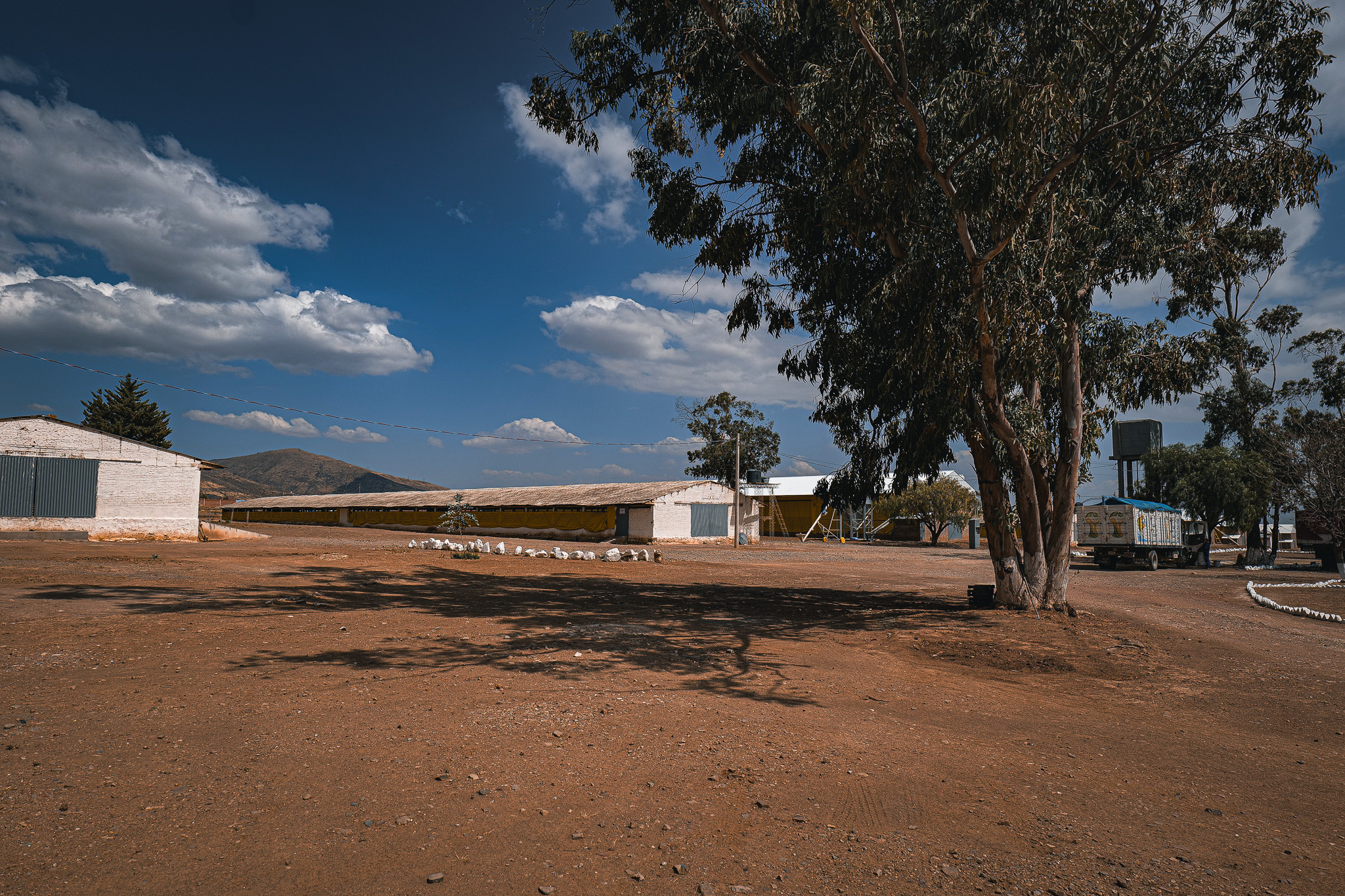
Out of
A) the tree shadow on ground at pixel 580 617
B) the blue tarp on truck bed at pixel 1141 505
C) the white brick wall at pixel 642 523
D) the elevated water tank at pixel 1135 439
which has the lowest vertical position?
the tree shadow on ground at pixel 580 617

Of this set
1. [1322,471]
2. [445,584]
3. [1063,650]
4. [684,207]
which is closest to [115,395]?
[445,584]

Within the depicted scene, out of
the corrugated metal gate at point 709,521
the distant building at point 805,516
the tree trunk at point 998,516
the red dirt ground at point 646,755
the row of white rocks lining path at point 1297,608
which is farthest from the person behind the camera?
the distant building at point 805,516

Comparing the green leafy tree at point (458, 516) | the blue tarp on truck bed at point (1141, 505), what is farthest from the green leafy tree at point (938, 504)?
the green leafy tree at point (458, 516)

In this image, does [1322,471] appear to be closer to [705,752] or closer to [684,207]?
[684,207]

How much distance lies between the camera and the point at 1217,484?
34.8m

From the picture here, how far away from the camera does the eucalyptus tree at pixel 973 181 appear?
9.56 m

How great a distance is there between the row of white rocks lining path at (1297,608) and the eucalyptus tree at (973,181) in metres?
6.07

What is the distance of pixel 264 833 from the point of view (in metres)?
3.65

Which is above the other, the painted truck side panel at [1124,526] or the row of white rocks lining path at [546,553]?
the painted truck side panel at [1124,526]

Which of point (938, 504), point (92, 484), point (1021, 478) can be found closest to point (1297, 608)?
point (1021, 478)

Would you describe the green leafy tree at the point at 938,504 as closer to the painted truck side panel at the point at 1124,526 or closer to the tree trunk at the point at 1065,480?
the painted truck side panel at the point at 1124,526

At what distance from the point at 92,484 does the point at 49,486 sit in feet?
4.04

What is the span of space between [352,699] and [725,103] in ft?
35.1

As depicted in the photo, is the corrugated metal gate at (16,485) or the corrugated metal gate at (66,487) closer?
the corrugated metal gate at (16,485)
